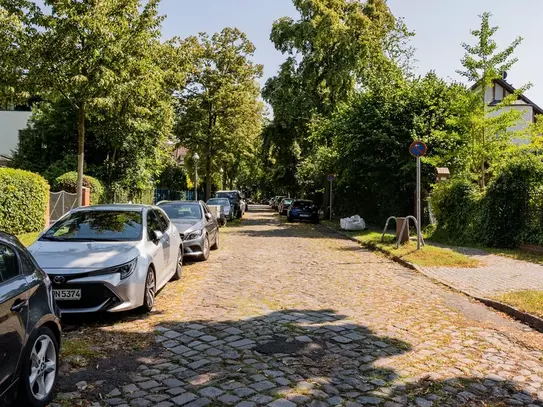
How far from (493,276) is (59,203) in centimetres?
1596

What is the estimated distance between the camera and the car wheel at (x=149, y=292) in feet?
22.2

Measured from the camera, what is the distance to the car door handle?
3.51m

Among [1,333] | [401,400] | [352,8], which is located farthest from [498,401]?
[352,8]

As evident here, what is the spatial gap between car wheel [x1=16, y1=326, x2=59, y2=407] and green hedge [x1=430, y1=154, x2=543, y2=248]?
13.4m

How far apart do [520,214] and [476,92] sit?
602 centimetres

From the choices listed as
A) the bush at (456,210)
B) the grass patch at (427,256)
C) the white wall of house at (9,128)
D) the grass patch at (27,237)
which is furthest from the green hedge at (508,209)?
the white wall of house at (9,128)

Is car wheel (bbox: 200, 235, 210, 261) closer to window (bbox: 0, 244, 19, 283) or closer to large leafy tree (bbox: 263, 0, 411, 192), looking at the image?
window (bbox: 0, 244, 19, 283)

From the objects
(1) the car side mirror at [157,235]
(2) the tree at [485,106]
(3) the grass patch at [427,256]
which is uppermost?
(2) the tree at [485,106]

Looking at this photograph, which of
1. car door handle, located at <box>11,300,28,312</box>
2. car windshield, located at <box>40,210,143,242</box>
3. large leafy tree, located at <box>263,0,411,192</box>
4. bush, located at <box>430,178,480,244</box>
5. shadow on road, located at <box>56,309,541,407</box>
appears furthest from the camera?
large leafy tree, located at <box>263,0,411,192</box>

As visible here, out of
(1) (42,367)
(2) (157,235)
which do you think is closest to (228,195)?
(2) (157,235)

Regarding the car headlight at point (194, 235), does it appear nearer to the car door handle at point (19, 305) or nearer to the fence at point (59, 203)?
the car door handle at point (19, 305)

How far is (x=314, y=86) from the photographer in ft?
107

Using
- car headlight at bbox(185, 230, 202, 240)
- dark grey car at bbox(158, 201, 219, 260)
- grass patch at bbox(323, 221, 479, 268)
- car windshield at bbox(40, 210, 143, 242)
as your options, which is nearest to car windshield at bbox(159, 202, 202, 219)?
dark grey car at bbox(158, 201, 219, 260)

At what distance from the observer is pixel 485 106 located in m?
18.6
